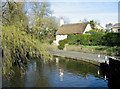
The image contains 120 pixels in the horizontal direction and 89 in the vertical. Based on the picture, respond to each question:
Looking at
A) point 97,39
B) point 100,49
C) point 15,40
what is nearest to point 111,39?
point 100,49

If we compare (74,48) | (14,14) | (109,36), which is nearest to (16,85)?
(14,14)

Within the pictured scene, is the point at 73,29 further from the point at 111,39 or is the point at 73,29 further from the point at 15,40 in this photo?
the point at 15,40

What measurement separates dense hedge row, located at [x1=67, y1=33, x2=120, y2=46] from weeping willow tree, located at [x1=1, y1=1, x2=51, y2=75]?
16.4 meters

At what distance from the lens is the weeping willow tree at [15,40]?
8703mm

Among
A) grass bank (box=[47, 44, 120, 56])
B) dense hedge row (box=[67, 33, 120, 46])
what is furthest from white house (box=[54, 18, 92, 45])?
grass bank (box=[47, 44, 120, 56])

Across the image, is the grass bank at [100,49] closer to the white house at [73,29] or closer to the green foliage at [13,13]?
the green foliage at [13,13]

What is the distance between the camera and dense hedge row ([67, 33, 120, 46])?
82.3 feet

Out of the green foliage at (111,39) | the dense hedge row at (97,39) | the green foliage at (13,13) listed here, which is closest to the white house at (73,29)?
the dense hedge row at (97,39)

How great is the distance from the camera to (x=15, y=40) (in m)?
9.16

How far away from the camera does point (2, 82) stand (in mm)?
11227

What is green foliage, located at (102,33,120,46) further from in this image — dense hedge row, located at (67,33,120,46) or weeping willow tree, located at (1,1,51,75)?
weeping willow tree, located at (1,1,51,75)

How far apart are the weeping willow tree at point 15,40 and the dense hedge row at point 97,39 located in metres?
16.4

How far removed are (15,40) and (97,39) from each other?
Result: 21695 mm

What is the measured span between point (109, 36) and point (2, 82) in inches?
770
